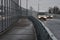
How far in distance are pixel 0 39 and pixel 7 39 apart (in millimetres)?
351

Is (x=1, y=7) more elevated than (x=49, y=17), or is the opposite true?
(x=1, y=7)

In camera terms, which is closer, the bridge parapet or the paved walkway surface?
the bridge parapet

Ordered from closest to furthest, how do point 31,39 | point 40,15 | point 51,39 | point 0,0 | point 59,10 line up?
point 51,39, point 31,39, point 0,0, point 40,15, point 59,10

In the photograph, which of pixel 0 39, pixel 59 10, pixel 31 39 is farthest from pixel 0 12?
pixel 59 10

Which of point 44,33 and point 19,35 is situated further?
point 19,35

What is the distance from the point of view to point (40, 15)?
44281mm

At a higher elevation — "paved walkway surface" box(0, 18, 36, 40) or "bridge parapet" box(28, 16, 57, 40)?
"bridge parapet" box(28, 16, 57, 40)

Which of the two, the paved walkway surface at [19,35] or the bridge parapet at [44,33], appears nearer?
the bridge parapet at [44,33]

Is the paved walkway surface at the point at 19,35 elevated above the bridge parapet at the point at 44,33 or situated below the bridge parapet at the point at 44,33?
below

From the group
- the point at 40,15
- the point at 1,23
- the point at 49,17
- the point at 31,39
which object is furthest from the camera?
the point at 49,17

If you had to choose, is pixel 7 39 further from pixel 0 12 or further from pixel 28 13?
pixel 28 13

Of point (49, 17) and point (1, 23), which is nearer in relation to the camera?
point (1, 23)

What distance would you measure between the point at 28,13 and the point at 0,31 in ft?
121

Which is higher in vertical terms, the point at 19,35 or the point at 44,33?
the point at 44,33
